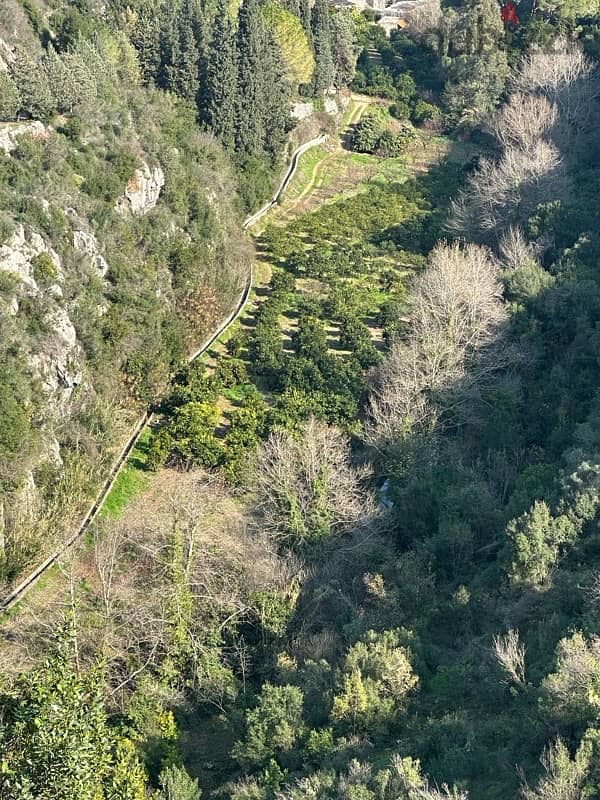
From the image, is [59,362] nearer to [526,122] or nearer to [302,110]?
[526,122]

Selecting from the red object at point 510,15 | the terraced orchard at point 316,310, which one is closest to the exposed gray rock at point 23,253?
the terraced orchard at point 316,310

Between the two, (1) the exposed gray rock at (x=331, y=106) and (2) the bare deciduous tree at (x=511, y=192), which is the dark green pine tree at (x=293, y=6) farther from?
(2) the bare deciduous tree at (x=511, y=192)

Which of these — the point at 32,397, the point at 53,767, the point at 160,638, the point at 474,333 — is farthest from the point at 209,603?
the point at 474,333

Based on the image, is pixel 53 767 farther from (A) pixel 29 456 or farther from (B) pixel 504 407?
(B) pixel 504 407

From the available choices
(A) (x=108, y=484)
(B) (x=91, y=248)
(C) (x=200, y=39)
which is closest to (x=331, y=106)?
(C) (x=200, y=39)

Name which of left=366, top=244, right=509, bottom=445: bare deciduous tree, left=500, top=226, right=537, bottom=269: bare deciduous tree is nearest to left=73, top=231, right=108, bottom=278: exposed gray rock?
left=366, top=244, right=509, bottom=445: bare deciduous tree

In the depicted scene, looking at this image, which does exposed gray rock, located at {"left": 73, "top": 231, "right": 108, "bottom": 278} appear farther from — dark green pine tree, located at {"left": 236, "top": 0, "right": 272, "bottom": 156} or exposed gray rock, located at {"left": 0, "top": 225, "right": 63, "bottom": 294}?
dark green pine tree, located at {"left": 236, "top": 0, "right": 272, "bottom": 156}
